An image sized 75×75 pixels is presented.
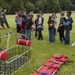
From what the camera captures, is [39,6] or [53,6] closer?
[39,6]

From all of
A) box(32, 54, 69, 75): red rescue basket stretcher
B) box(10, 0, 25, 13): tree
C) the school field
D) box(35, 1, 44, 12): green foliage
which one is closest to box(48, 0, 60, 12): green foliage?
box(35, 1, 44, 12): green foliage

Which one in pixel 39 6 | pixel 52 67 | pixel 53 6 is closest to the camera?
pixel 52 67

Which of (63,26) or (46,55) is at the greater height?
(63,26)

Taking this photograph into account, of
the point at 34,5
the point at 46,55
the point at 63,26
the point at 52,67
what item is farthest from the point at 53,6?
the point at 52,67

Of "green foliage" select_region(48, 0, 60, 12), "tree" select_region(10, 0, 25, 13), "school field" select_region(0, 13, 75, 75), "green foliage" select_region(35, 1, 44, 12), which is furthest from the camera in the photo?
"green foliage" select_region(48, 0, 60, 12)

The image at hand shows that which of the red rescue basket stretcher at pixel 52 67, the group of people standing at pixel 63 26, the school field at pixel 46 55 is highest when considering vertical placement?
the group of people standing at pixel 63 26

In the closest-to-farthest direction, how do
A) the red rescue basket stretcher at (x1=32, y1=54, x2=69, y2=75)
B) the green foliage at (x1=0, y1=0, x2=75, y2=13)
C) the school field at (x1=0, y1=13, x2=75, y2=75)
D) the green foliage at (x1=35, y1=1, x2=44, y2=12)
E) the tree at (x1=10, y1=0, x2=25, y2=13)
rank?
the red rescue basket stretcher at (x1=32, y1=54, x2=69, y2=75) < the school field at (x1=0, y1=13, x2=75, y2=75) < the tree at (x1=10, y1=0, x2=25, y2=13) < the green foliage at (x1=0, y1=0, x2=75, y2=13) < the green foliage at (x1=35, y1=1, x2=44, y2=12)

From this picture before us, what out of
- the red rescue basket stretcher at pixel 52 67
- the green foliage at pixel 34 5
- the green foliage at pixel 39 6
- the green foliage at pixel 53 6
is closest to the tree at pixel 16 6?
the green foliage at pixel 34 5

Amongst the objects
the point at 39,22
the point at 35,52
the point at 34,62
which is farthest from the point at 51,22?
the point at 34,62

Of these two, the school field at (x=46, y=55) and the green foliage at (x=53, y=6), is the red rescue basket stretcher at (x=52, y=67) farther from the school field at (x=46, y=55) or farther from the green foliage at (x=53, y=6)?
the green foliage at (x=53, y=6)

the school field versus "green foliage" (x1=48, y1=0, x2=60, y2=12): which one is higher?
"green foliage" (x1=48, y1=0, x2=60, y2=12)

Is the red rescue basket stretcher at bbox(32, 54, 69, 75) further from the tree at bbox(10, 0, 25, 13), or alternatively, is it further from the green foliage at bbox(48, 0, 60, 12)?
the green foliage at bbox(48, 0, 60, 12)

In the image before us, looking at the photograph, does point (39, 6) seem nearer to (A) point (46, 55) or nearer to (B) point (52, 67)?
(A) point (46, 55)

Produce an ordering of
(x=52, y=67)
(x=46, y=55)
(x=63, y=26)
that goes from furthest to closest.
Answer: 1. (x=63, y=26)
2. (x=46, y=55)
3. (x=52, y=67)
